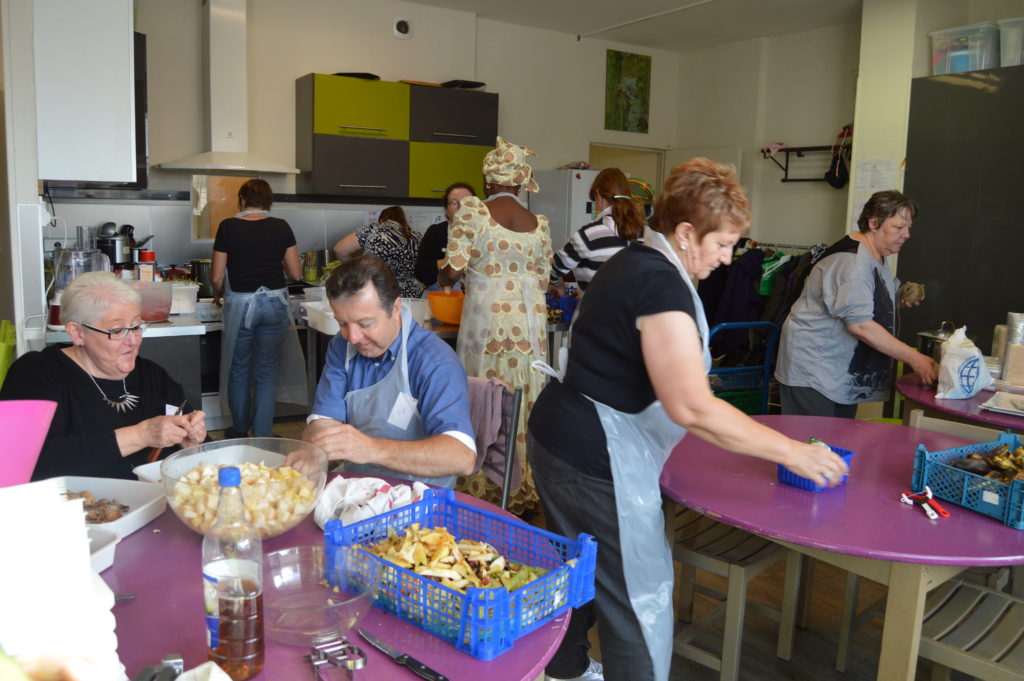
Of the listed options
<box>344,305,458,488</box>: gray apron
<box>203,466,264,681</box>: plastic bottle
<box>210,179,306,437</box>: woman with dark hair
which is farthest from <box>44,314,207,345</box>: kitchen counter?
<box>203,466,264,681</box>: plastic bottle

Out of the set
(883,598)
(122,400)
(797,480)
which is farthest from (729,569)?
(122,400)

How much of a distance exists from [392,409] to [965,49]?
477cm

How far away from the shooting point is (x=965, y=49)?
516cm

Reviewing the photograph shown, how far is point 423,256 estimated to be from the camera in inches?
188

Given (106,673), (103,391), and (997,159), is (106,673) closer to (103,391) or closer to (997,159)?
(103,391)

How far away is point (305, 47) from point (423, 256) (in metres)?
2.38

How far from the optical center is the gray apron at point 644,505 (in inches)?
71.5

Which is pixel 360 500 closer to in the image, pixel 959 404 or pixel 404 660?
pixel 404 660

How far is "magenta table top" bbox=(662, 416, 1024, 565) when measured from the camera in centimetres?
165

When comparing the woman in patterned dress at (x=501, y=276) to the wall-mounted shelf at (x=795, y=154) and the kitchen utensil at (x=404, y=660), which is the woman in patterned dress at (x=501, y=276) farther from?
the wall-mounted shelf at (x=795, y=154)

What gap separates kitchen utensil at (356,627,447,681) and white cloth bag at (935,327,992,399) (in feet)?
8.34

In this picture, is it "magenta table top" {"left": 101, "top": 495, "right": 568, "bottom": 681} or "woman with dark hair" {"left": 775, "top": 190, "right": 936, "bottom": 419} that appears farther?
"woman with dark hair" {"left": 775, "top": 190, "right": 936, "bottom": 419}

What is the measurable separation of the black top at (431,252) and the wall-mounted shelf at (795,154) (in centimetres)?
353

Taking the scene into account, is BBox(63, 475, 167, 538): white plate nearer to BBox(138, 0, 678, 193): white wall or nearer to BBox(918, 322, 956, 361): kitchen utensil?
BBox(918, 322, 956, 361): kitchen utensil
